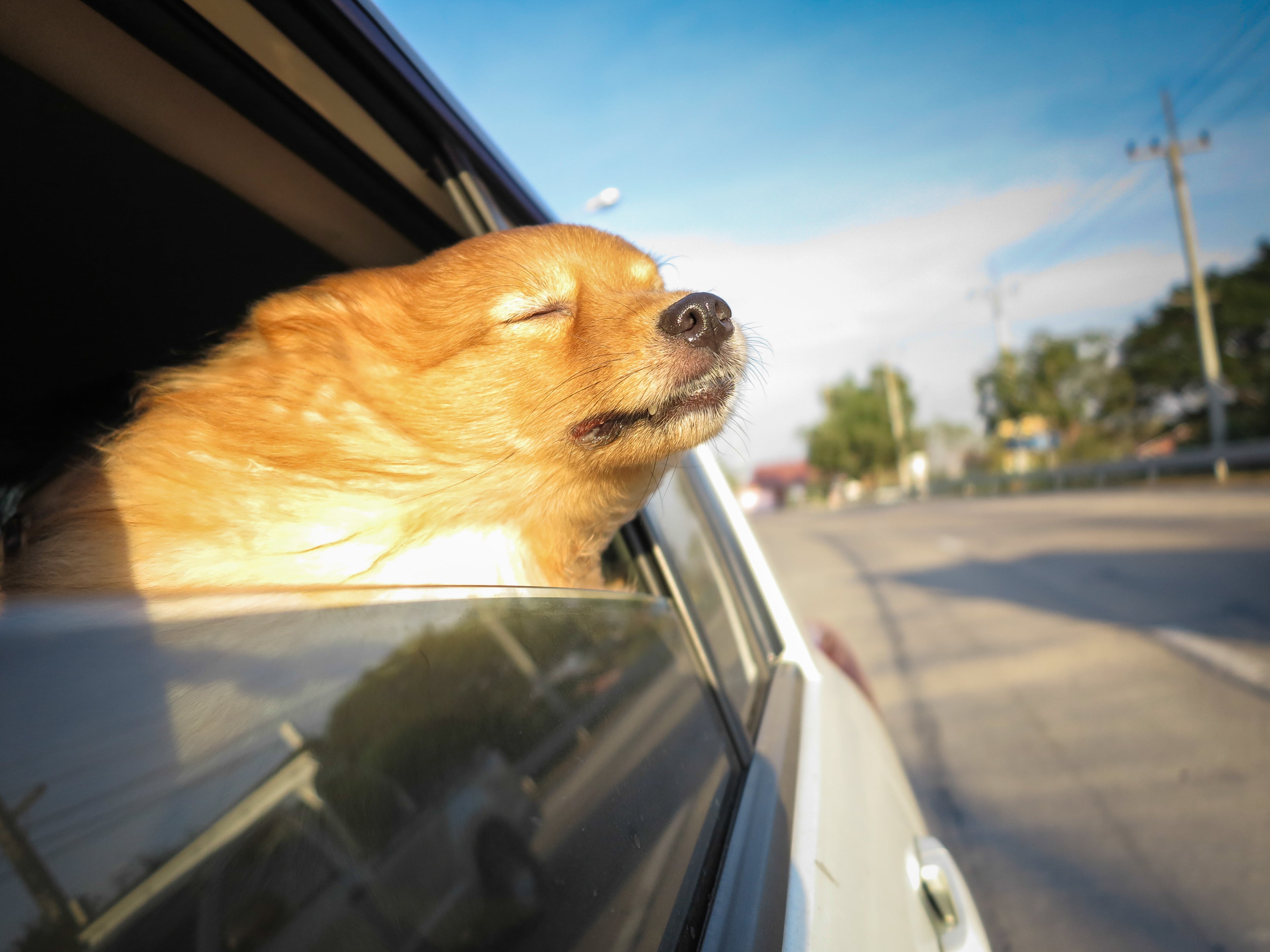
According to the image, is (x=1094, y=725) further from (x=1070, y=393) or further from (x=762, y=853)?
(x=1070, y=393)

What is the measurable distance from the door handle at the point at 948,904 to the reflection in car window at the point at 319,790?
2.23 ft

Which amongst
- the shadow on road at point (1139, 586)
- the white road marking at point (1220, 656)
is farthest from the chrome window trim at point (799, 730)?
the shadow on road at point (1139, 586)

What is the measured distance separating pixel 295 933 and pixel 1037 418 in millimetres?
57068

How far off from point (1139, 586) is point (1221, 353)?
32686mm

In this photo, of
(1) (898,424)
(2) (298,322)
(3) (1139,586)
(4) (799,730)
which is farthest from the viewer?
(1) (898,424)

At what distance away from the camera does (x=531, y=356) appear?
178 cm

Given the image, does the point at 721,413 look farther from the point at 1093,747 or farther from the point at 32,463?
the point at 1093,747

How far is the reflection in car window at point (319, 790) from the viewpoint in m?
0.53

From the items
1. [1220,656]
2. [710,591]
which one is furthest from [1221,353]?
[710,591]

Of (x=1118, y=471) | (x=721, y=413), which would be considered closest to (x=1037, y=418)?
(x=1118, y=471)

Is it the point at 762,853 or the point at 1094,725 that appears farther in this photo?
the point at 1094,725

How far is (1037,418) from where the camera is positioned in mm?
51000

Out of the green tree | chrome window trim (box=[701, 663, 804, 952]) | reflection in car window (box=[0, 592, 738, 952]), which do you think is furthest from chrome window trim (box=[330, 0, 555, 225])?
the green tree

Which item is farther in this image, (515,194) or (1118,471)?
(1118,471)
